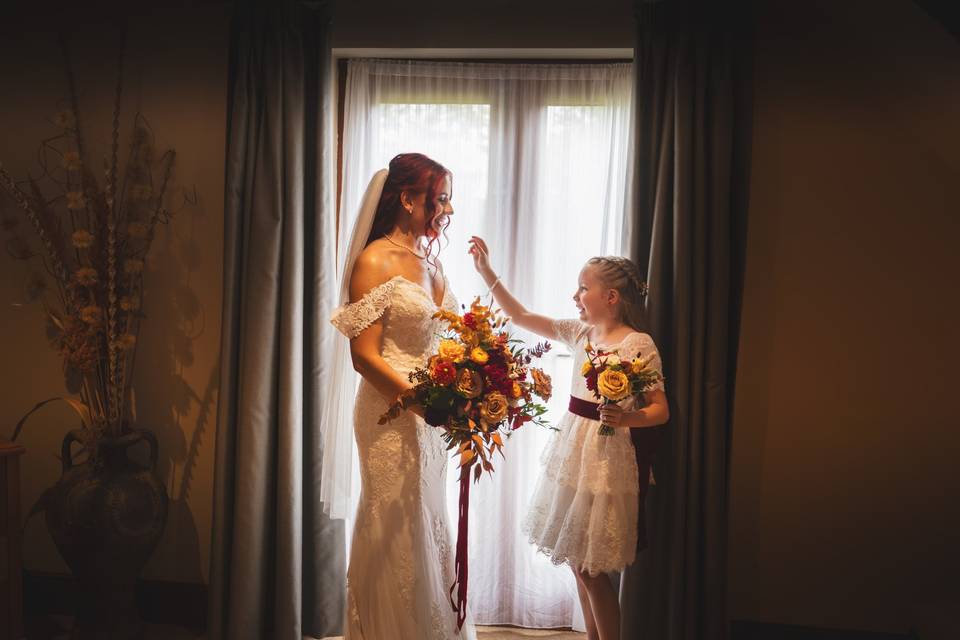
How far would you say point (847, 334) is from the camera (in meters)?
2.88

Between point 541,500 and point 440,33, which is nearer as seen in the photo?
point 541,500

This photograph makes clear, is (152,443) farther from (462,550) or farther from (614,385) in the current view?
(614,385)

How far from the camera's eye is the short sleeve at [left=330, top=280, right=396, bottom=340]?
89.5 inches

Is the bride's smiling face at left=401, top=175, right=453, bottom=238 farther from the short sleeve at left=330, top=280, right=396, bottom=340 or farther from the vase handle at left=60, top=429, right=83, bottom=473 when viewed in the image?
the vase handle at left=60, top=429, right=83, bottom=473

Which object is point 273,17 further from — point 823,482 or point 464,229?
point 823,482

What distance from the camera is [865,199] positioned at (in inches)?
112

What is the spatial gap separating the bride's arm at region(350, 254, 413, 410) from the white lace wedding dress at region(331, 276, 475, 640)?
0.04 metres

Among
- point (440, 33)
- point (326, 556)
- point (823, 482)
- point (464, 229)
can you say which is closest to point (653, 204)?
point (464, 229)

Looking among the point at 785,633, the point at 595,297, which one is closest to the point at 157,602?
the point at 595,297

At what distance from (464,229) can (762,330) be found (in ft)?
4.62

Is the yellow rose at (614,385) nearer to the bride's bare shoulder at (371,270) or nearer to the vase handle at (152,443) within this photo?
the bride's bare shoulder at (371,270)

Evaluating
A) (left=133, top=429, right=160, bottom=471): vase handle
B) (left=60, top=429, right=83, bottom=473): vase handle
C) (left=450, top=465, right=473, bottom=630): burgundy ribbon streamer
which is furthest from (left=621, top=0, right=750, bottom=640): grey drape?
(left=60, top=429, right=83, bottom=473): vase handle

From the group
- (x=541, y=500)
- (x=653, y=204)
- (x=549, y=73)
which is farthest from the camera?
(x=549, y=73)

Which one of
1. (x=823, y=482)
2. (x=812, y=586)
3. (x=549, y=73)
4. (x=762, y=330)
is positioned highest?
(x=549, y=73)
